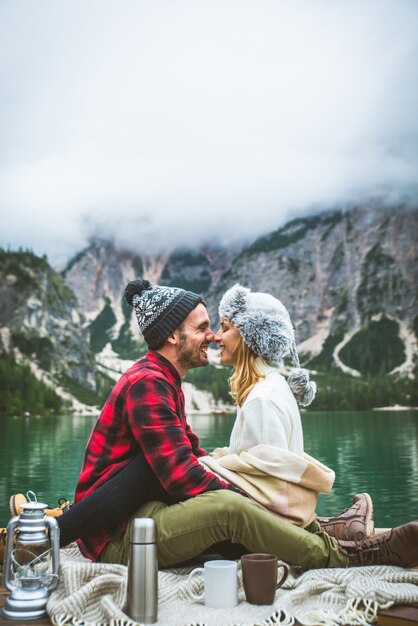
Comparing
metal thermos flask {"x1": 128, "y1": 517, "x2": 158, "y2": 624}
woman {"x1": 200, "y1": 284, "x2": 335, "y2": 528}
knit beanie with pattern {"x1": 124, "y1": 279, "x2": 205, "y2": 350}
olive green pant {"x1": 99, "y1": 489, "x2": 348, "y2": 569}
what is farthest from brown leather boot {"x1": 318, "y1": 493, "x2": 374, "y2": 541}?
metal thermos flask {"x1": 128, "y1": 517, "x2": 158, "y2": 624}

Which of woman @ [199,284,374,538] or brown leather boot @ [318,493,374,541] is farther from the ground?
woman @ [199,284,374,538]

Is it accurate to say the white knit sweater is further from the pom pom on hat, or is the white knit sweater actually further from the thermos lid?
the thermos lid

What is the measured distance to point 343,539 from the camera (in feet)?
20.5

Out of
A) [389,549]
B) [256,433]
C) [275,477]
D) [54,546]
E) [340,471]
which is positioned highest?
[256,433]

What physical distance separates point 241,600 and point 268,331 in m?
2.44

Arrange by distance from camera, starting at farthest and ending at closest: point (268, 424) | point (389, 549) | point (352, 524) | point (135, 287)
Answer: point (352, 524) → point (135, 287) → point (268, 424) → point (389, 549)

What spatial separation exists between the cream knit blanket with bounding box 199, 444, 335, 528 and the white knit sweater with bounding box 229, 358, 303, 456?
0.10 meters

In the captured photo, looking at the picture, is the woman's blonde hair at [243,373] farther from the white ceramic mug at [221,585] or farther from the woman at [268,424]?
the white ceramic mug at [221,585]

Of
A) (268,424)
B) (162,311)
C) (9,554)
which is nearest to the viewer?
(9,554)

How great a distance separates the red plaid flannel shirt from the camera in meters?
5.14

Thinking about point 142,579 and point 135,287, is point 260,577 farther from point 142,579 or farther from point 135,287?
point 135,287

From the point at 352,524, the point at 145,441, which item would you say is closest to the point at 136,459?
the point at 145,441

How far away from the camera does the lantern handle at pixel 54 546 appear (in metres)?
4.56

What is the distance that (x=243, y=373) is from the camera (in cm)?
649
